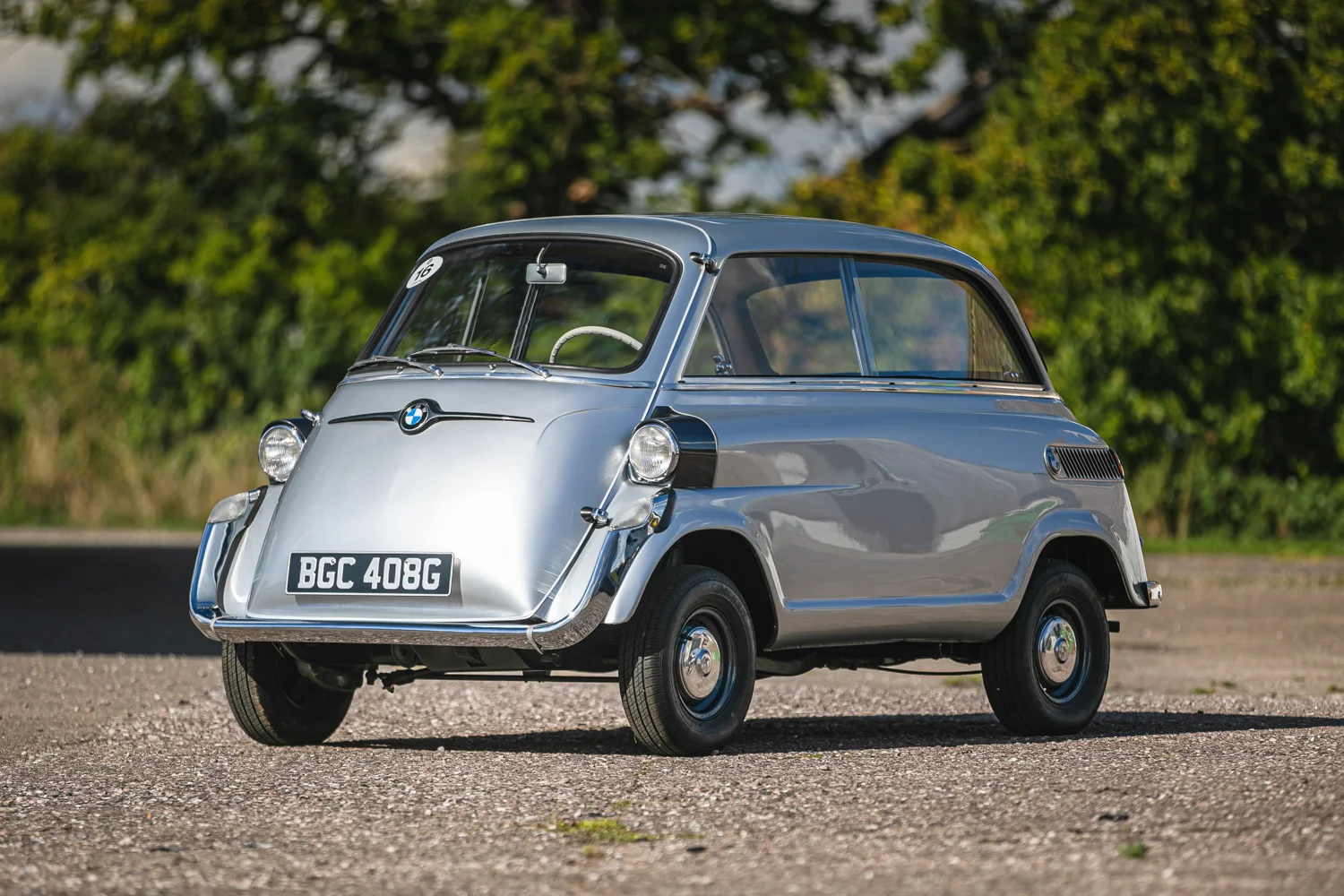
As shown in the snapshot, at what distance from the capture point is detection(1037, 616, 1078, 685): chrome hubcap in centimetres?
904

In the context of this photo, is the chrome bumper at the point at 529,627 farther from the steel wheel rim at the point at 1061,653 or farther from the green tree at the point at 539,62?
the green tree at the point at 539,62

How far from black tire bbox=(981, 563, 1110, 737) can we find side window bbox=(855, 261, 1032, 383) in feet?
2.95

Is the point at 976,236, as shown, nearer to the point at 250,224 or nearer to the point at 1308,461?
the point at 1308,461

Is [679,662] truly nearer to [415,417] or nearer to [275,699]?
[415,417]

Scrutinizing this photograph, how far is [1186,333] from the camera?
23.5 m

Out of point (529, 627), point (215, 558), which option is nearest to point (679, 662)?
point (529, 627)

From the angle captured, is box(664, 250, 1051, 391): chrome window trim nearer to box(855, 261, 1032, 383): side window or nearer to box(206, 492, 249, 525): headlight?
box(855, 261, 1032, 383): side window

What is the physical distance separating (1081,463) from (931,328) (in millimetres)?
840

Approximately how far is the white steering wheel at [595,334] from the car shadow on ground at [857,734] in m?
1.47

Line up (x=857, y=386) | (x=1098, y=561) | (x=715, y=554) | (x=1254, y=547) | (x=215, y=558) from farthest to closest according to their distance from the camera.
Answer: (x=1254, y=547) < (x=1098, y=561) < (x=857, y=386) < (x=215, y=558) < (x=715, y=554)

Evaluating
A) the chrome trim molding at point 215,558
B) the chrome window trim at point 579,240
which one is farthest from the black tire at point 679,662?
the chrome trim molding at point 215,558

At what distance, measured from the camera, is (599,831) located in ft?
20.1

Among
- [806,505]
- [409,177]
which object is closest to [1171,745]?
[806,505]

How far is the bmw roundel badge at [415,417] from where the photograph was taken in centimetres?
785
